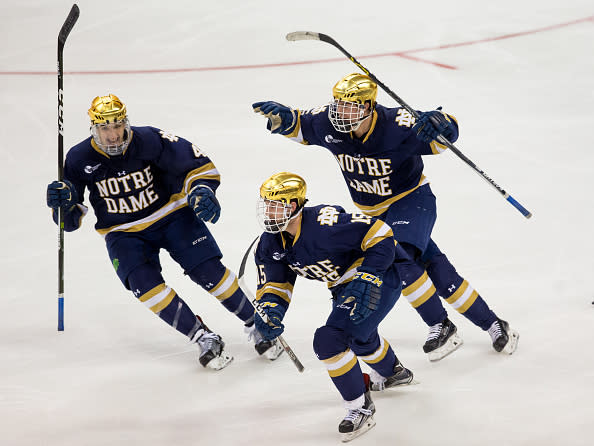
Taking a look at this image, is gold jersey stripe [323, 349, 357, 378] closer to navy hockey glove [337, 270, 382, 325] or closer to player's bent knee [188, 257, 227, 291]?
navy hockey glove [337, 270, 382, 325]

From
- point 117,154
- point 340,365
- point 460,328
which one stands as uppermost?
point 117,154

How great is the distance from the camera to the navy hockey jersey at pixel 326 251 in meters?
3.17

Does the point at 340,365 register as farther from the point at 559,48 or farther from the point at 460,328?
the point at 559,48

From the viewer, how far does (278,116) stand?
3916 millimetres

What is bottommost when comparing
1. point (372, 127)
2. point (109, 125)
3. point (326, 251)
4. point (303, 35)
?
point (326, 251)

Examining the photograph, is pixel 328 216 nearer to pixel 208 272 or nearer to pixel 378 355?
pixel 378 355

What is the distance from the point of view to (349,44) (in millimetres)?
8031

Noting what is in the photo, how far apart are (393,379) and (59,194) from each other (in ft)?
5.56

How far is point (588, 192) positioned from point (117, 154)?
3.12 meters

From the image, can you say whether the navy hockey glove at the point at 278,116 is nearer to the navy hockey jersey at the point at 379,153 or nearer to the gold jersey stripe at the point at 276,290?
the navy hockey jersey at the point at 379,153

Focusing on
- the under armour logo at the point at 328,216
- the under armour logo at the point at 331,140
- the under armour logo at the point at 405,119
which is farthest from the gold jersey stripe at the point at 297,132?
the under armour logo at the point at 328,216

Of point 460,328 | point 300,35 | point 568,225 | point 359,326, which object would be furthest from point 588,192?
point 359,326

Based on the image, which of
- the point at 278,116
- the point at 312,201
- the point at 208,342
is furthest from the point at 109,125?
the point at 312,201

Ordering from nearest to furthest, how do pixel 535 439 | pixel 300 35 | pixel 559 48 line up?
pixel 535 439
pixel 300 35
pixel 559 48
